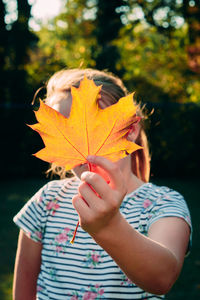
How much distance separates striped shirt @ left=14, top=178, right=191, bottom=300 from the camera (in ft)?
4.66

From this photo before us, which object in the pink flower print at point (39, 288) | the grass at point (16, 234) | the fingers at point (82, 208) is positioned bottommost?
the grass at point (16, 234)

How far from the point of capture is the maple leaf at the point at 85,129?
79 cm

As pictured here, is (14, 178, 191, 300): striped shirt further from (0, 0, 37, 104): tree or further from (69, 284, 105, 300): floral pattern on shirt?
(0, 0, 37, 104): tree

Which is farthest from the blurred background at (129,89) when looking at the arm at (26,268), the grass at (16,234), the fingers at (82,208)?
the fingers at (82,208)

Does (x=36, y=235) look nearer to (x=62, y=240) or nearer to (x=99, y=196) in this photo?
(x=62, y=240)

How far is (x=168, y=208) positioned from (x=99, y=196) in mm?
668

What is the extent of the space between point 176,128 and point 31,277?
926cm

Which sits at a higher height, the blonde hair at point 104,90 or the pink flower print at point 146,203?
the blonde hair at point 104,90

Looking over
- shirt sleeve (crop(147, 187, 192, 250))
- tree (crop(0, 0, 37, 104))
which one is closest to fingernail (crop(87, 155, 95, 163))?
shirt sleeve (crop(147, 187, 192, 250))

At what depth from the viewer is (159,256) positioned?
98cm

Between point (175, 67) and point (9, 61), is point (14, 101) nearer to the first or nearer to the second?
point (9, 61)

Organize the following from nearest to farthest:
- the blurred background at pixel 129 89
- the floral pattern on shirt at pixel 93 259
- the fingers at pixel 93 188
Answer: the fingers at pixel 93 188
the floral pattern on shirt at pixel 93 259
the blurred background at pixel 129 89

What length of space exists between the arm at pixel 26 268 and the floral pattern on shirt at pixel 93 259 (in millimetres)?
279

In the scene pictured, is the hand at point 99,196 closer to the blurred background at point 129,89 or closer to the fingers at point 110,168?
the fingers at point 110,168
